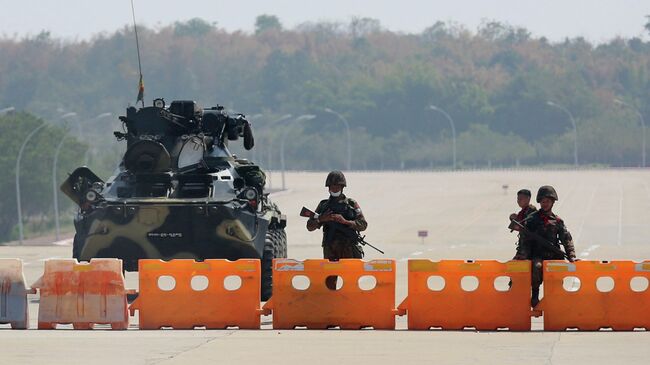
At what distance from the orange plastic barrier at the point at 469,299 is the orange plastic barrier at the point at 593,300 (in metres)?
0.26

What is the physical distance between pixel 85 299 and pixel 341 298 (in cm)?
282

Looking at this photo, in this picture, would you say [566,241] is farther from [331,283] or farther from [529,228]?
[331,283]

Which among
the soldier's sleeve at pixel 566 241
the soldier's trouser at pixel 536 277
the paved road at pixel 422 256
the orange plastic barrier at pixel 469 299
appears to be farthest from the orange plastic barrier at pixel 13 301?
the soldier's sleeve at pixel 566 241

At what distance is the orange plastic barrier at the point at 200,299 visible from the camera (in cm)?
1906

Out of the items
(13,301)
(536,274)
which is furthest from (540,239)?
(13,301)

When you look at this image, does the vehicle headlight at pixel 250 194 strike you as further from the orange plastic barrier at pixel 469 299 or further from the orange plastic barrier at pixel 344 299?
the orange plastic barrier at pixel 469 299

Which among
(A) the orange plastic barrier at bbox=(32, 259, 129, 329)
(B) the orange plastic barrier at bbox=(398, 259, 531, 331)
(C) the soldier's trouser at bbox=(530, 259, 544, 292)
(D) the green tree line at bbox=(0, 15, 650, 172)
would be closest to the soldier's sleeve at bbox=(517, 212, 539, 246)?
(C) the soldier's trouser at bbox=(530, 259, 544, 292)

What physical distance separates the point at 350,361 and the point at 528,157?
157308 mm

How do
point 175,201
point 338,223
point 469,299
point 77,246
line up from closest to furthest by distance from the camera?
point 469,299
point 338,223
point 175,201
point 77,246

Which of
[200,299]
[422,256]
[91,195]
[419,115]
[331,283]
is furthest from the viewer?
[419,115]

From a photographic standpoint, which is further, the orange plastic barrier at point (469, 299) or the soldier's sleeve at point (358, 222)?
the soldier's sleeve at point (358, 222)

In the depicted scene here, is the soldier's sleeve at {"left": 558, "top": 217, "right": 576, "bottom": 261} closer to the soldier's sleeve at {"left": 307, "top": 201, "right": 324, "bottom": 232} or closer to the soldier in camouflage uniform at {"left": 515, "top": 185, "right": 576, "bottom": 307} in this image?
the soldier in camouflage uniform at {"left": 515, "top": 185, "right": 576, "bottom": 307}

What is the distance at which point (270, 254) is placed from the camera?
2467 cm

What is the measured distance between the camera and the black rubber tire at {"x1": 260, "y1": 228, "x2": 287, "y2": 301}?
948 inches
